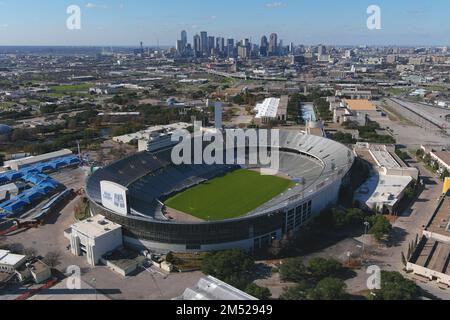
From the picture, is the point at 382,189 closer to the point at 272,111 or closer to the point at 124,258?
the point at 124,258

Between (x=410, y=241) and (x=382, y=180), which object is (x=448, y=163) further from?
(x=410, y=241)

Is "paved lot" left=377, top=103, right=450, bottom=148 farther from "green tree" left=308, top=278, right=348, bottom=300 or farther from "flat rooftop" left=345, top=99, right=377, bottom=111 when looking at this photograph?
"green tree" left=308, top=278, right=348, bottom=300

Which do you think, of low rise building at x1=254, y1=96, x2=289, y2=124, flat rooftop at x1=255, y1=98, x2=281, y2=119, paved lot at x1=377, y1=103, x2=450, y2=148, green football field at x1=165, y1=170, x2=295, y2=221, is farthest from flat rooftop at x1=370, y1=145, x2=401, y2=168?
flat rooftop at x1=255, y1=98, x2=281, y2=119

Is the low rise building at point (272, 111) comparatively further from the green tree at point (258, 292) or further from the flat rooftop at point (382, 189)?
the green tree at point (258, 292)

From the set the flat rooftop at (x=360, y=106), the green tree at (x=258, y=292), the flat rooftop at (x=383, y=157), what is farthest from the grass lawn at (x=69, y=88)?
the green tree at (x=258, y=292)
